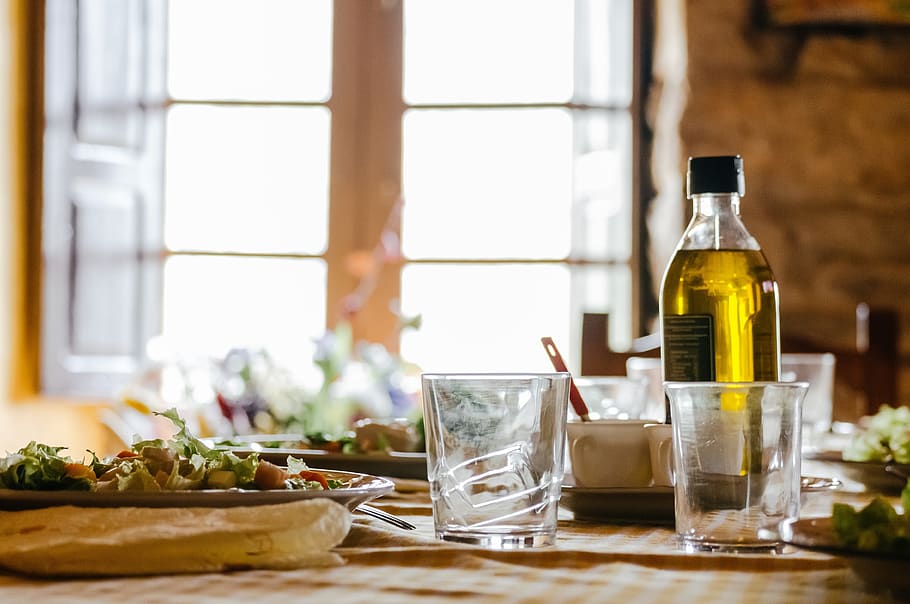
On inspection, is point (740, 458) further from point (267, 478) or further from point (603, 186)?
point (603, 186)

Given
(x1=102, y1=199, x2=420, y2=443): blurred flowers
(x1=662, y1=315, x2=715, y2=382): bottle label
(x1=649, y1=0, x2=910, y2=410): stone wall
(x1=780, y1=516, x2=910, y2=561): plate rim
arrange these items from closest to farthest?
(x1=780, y1=516, x2=910, y2=561): plate rim → (x1=662, y1=315, x2=715, y2=382): bottle label → (x1=102, y1=199, x2=420, y2=443): blurred flowers → (x1=649, y1=0, x2=910, y2=410): stone wall

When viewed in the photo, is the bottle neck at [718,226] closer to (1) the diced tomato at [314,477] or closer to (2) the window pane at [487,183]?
(1) the diced tomato at [314,477]

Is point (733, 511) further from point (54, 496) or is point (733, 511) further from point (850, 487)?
point (850, 487)

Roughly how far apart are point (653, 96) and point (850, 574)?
2722 millimetres

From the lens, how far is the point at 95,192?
3.23m

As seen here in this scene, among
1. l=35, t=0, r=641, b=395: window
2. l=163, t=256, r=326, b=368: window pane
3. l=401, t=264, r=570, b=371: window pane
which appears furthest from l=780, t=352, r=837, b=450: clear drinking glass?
l=163, t=256, r=326, b=368: window pane

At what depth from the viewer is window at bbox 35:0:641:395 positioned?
323 cm

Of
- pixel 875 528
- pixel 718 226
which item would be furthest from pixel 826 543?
pixel 718 226

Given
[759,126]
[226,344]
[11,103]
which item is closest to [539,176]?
[759,126]

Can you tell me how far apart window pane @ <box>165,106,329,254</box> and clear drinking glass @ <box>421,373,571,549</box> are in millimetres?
2692

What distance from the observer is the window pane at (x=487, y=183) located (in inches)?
130

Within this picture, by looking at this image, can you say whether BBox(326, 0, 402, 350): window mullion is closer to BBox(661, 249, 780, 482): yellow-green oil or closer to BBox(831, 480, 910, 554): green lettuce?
BBox(661, 249, 780, 482): yellow-green oil

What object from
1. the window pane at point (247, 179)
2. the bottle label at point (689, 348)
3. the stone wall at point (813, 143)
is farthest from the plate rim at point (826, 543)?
the window pane at point (247, 179)

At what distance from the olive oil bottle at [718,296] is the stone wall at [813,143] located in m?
2.04
